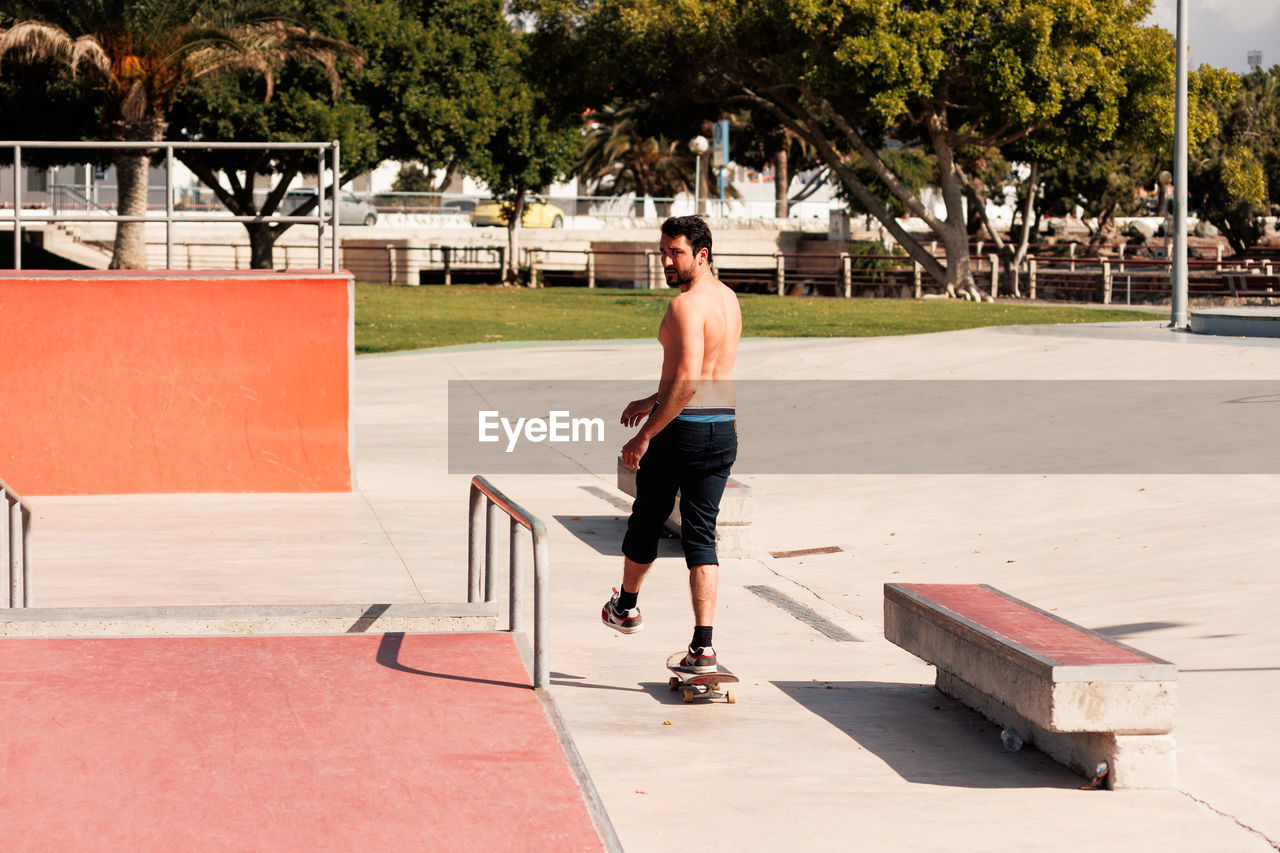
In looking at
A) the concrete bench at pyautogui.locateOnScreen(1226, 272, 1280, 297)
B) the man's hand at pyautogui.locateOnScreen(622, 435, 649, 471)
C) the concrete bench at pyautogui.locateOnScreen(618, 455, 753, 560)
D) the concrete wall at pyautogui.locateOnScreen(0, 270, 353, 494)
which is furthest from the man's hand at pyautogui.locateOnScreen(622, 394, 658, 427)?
the concrete bench at pyautogui.locateOnScreen(1226, 272, 1280, 297)

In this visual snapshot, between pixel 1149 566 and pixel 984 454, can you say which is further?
pixel 984 454

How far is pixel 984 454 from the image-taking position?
1348 centimetres

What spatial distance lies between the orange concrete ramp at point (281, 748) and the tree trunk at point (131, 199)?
962 inches

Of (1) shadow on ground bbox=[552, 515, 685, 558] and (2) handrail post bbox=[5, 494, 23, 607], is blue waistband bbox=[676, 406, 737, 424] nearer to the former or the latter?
(2) handrail post bbox=[5, 494, 23, 607]

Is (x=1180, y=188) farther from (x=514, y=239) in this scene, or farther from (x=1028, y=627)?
(x=514, y=239)

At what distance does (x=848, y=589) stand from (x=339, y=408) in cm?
521

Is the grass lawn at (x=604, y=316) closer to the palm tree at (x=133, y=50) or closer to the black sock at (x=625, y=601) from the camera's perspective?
the palm tree at (x=133, y=50)

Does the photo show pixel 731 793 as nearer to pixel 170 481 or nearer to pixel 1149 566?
pixel 1149 566

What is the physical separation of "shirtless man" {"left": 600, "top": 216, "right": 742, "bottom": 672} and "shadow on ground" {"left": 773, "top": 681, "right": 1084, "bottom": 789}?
62 centimetres

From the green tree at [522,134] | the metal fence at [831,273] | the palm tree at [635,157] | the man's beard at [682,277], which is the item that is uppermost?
the palm tree at [635,157]

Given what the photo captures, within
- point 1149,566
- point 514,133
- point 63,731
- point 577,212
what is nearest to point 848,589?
point 1149,566

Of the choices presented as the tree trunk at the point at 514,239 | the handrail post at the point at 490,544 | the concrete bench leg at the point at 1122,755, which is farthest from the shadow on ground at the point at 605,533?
the tree trunk at the point at 514,239

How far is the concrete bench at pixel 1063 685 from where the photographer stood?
494 centimetres

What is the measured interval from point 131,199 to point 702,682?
92.7 ft
